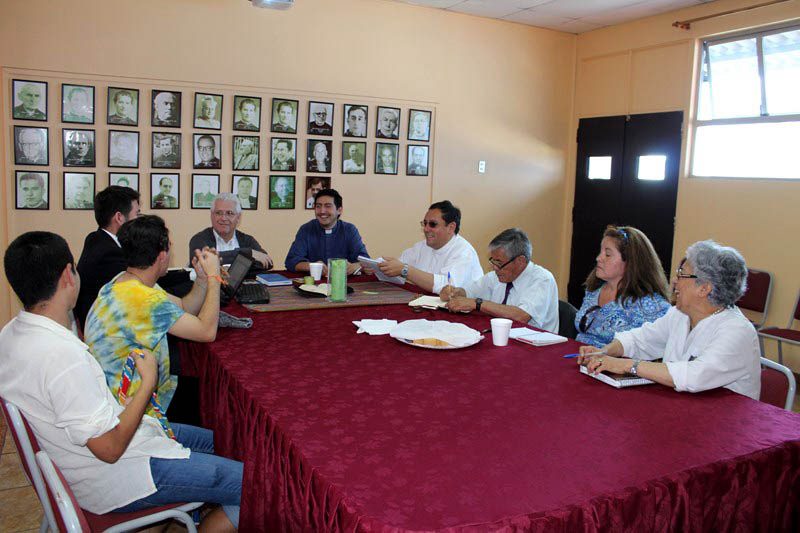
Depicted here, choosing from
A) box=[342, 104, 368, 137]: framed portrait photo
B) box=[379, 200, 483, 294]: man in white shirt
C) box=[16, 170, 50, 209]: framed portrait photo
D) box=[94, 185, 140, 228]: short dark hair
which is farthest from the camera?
box=[342, 104, 368, 137]: framed portrait photo

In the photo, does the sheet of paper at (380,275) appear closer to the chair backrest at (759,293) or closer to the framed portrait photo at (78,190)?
the framed portrait photo at (78,190)

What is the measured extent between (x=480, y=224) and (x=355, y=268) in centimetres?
302

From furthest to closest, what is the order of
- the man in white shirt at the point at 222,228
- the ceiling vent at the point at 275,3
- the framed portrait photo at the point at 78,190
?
the framed portrait photo at the point at 78,190
the ceiling vent at the point at 275,3
the man in white shirt at the point at 222,228

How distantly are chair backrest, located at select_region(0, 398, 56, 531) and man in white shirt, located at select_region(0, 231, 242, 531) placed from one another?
0.02 metres

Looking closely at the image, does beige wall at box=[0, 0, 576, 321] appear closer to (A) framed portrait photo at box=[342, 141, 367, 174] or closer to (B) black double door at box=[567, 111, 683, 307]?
(A) framed portrait photo at box=[342, 141, 367, 174]

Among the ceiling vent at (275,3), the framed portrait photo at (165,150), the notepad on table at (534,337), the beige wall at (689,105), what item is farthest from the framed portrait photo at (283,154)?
the notepad on table at (534,337)

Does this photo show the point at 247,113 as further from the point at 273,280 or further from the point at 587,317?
the point at 587,317

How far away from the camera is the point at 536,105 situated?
6766mm

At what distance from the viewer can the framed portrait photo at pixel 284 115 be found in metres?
5.45

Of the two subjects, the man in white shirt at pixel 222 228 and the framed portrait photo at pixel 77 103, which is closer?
the man in white shirt at pixel 222 228

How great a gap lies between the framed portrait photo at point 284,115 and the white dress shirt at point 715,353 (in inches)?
157

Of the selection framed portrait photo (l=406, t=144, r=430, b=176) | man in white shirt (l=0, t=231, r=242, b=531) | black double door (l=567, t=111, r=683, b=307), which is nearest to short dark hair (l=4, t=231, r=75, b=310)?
man in white shirt (l=0, t=231, r=242, b=531)

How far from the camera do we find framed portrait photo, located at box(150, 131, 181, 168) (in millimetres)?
5020

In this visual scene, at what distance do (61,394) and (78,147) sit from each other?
3.89 meters
